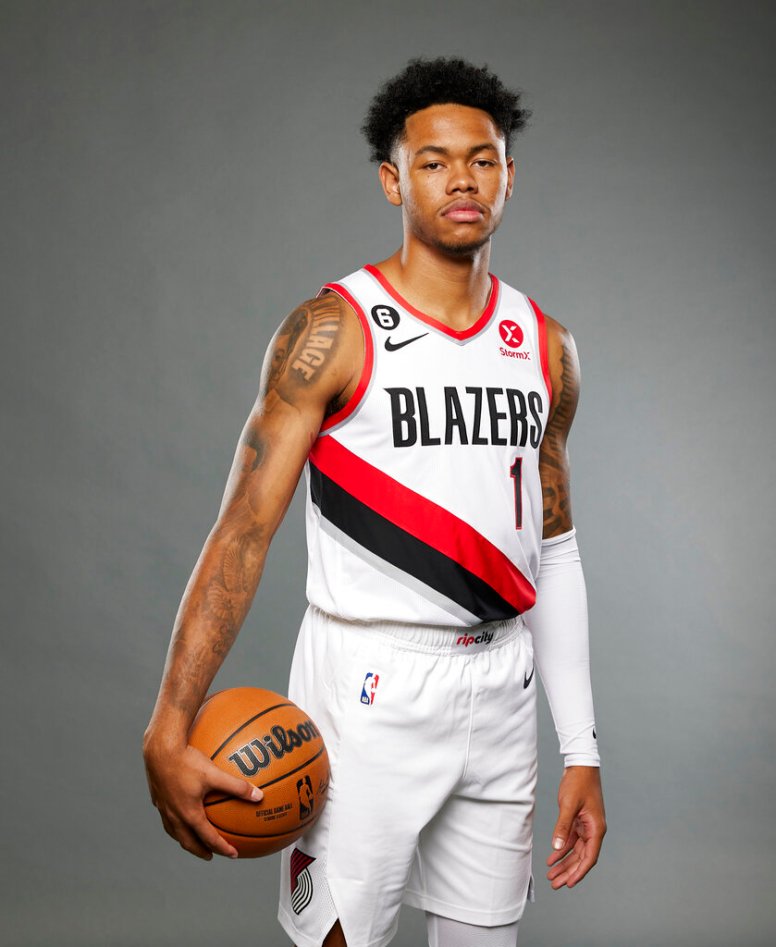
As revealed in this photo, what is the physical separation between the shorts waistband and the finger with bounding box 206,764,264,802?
1.57 ft

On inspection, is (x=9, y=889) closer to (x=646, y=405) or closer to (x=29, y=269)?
(x=29, y=269)

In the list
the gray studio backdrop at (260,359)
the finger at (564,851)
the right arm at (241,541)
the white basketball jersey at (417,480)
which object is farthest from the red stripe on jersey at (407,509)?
the gray studio backdrop at (260,359)

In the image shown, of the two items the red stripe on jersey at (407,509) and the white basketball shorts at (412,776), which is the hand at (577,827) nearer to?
the white basketball shorts at (412,776)

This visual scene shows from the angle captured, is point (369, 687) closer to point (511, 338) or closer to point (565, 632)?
point (565, 632)

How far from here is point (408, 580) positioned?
2.74 metres

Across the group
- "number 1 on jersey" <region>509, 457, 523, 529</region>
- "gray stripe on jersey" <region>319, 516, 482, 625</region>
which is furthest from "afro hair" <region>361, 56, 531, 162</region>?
"gray stripe on jersey" <region>319, 516, 482, 625</region>

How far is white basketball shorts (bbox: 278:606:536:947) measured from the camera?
106 inches

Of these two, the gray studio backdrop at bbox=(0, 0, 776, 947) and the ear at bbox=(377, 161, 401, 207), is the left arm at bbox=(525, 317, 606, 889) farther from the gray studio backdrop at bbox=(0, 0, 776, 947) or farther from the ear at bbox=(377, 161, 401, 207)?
the gray studio backdrop at bbox=(0, 0, 776, 947)

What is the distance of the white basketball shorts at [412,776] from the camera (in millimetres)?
2701

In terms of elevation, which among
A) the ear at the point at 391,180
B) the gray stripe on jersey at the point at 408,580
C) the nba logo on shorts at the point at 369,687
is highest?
the ear at the point at 391,180

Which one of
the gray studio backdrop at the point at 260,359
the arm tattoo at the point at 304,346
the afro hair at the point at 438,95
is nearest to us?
the arm tattoo at the point at 304,346

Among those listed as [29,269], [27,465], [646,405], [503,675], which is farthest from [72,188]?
[503,675]

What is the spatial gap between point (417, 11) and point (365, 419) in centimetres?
295

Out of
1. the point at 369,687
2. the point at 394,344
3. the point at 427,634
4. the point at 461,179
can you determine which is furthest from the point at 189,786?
the point at 461,179
